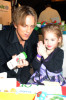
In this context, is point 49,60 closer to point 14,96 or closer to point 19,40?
point 19,40

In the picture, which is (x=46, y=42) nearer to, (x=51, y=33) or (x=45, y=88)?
(x=51, y=33)

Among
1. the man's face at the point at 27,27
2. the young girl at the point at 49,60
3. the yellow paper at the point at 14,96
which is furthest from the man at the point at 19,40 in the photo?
the yellow paper at the point at 14,96

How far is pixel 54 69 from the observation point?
1.45 meters

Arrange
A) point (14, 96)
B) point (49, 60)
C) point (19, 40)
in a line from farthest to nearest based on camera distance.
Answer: point (19, 40), point (49, 60), point (14, 96)

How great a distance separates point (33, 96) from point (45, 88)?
100 millimetres

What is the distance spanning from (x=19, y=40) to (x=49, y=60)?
1.52 ft

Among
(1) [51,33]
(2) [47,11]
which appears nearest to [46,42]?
(1) [51,33]

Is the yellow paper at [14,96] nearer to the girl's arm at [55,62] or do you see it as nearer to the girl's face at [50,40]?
the girl's arm at [55,62]

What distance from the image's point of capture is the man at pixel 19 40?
1.54 metres

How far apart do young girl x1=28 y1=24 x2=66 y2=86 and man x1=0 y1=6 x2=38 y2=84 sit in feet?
0.44

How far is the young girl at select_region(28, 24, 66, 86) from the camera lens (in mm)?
1454

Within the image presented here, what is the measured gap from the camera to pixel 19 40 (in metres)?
1.76

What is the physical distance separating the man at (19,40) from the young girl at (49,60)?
13 centimetres

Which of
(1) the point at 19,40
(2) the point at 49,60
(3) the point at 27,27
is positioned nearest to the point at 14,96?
(2) the point at 49,60
